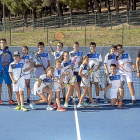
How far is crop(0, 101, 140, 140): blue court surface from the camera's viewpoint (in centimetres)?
620

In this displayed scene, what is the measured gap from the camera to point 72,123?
7.04 meters

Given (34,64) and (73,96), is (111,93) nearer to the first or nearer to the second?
(73,96)

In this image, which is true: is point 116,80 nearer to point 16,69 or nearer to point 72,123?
point 72,123

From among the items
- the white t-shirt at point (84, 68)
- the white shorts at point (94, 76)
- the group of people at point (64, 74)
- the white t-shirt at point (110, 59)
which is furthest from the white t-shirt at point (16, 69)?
the white t-shirt at point (110, 59)

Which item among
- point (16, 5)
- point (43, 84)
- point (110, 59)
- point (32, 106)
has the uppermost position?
point (16, 5)

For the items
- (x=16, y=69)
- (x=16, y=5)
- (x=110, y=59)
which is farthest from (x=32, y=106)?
(x=16, y=5)

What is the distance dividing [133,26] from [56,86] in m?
23.1

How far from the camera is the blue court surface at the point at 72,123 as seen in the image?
20.3 ft

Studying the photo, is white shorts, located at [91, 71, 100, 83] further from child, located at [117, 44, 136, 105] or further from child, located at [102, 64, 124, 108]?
child, located at [117, 44, 136, 105]

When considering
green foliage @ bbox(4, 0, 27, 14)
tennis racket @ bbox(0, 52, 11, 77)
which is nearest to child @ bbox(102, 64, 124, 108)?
tennis racket @ bbox(0, 52, 11, 77)

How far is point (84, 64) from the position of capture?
8.39 meters

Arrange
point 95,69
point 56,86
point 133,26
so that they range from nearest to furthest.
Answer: point 56,86 → point 95,69 → point 133,26

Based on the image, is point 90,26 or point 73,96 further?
point 90,26

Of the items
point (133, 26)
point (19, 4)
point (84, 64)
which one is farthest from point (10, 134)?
point (19, 4)
